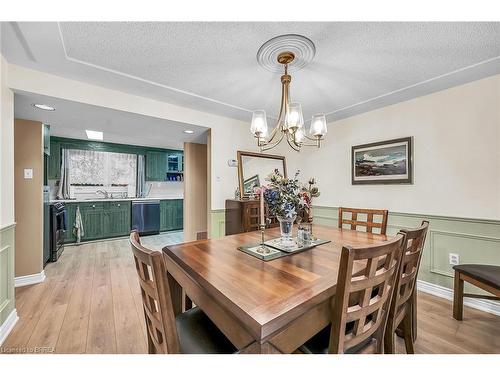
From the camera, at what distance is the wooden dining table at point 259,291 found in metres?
0.71

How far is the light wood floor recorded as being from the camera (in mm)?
1559

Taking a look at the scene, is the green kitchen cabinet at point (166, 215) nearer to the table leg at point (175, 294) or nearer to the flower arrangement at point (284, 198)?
the table leg at point (175, 294)

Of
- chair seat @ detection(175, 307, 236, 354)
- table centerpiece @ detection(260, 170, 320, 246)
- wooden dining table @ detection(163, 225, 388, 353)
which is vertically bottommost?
chair seat @ detection(175, 307, 236, 354)

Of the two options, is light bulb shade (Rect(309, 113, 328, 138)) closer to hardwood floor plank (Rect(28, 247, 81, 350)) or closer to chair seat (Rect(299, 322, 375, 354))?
chair seat (Rect(299, 322, 375, 354))

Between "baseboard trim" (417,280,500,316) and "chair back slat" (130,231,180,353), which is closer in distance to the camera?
"chair back slat" (130,231,180,353)

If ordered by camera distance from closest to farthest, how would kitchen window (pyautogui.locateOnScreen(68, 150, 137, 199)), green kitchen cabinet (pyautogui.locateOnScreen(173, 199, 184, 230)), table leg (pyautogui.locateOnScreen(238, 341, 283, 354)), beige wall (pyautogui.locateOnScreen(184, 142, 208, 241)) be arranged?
1. table leg (pyautogui.locateOnScreen(238, 341, 283, 354))
2. beige wall (pyautogui.locateOnScreen(184, 142, 208, 241))
3. kitchen window (pyautogui.locateOnScreen(68, 150, 137, 199))
4. green kitchen cabinet (pyautogui.locateOnScreen(173, 199, 184, 230))

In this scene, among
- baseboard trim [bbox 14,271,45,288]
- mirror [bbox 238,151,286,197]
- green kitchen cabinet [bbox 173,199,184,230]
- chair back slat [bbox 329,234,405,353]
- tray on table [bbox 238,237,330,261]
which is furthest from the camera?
green kitchen cabinet [bbox 173,199,184,230]

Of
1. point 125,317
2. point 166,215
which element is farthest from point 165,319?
point 166,215

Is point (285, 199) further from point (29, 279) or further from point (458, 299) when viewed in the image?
point (29, 279)

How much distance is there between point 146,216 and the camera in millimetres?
5055

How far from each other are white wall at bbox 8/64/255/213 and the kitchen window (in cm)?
333

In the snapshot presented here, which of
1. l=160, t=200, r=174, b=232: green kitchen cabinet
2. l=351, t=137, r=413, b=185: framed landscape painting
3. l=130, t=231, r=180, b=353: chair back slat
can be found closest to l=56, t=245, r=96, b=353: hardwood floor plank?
l=130, t=231, r=180, b=353: chair back slat
